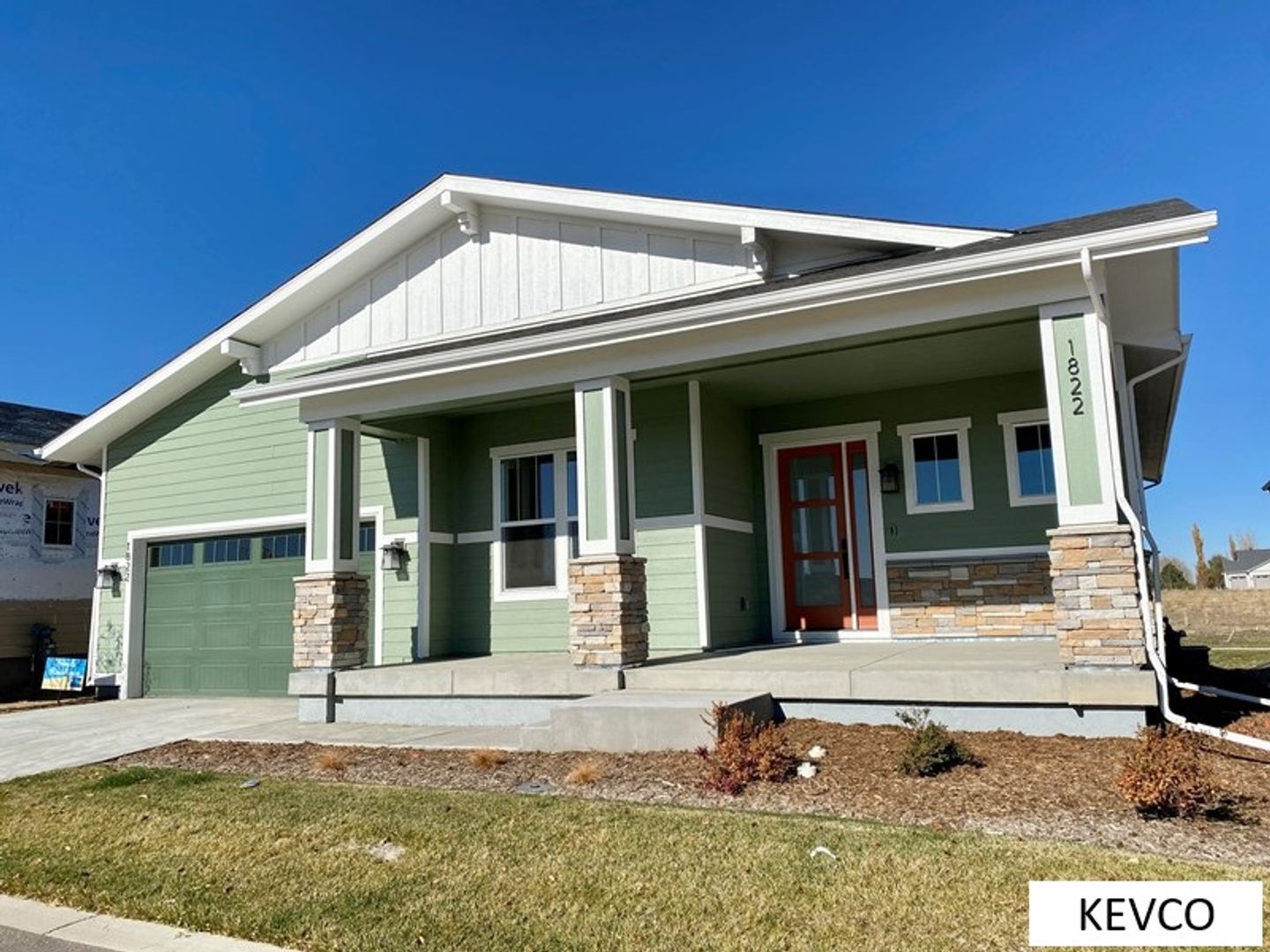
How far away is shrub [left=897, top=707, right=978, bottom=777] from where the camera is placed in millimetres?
5404

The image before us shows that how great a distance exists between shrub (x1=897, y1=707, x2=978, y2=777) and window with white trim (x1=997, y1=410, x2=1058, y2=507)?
4.45 metres

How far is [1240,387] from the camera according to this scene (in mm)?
37375

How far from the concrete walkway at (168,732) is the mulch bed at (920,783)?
70 centimetres

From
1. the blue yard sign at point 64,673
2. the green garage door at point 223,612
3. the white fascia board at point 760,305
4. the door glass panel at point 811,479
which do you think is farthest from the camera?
the blue yard sign at point 64,673

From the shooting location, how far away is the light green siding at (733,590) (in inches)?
380

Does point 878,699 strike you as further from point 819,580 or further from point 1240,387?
point 1240,387

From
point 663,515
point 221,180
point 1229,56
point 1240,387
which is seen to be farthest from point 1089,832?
point 1240,387

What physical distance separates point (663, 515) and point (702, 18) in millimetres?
7552

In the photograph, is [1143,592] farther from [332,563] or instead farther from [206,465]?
[206,465]

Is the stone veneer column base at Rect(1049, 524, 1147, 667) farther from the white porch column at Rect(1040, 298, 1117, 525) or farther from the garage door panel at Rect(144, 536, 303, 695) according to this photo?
the garage door panel at Rect(144, 536, 303, 695)

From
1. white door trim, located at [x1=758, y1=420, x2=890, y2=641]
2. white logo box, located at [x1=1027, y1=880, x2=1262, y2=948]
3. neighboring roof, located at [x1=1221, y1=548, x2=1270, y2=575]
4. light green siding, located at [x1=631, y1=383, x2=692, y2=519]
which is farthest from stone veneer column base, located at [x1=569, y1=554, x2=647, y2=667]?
neighboring roof, located at [x1=1221, y1=548, x2=1270, y2=575]

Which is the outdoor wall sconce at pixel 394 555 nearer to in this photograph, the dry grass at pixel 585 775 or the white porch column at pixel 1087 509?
the dry grass at pixel 585 775

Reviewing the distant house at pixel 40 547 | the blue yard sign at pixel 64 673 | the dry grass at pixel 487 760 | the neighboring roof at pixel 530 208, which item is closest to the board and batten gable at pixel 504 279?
the neighboring roof at pixel 530 208

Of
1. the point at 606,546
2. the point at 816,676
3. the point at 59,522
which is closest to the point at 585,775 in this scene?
the point at 816,676
